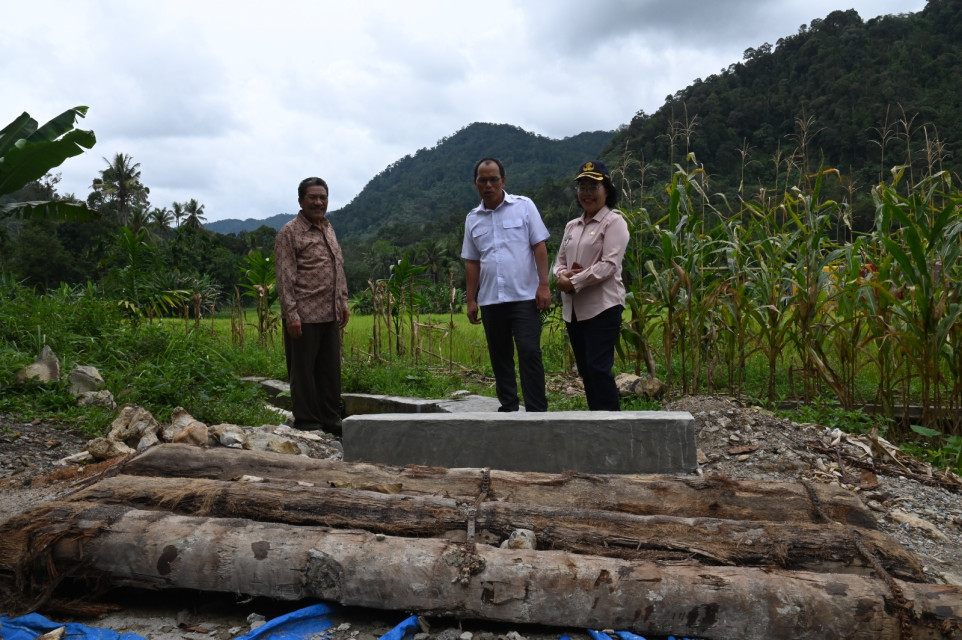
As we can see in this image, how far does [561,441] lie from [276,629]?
188 cm

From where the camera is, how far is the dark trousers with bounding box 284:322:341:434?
494 cm

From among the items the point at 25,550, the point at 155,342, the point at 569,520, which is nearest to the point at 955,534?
the point at 569,520

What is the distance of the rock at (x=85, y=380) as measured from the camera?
18.1ft

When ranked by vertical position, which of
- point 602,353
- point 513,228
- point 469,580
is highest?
point 513,228

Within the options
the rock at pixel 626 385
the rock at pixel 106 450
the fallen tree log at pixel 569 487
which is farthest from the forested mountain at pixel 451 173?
the fallen tree log at pixel 569 487

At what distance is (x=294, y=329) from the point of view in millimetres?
4777

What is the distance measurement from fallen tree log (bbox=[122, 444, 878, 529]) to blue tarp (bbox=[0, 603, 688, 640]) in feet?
2.10

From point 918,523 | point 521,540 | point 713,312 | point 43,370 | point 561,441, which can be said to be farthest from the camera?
point 43,370

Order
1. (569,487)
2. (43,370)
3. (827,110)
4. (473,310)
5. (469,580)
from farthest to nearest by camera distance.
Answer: (827,110) < (43,370) < (473,310) < (569,487) < (469,580)

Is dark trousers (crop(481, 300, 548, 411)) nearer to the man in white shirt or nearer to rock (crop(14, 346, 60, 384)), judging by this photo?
the man in white shirt

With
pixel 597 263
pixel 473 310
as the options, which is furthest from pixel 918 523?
pixel 473 310

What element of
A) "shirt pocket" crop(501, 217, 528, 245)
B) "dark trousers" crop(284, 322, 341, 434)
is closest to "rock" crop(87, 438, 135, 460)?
"dark trousers" crop(284, 322, 341, 434)

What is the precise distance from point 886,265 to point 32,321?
738 cm

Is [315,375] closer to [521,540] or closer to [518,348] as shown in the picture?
[518,348]
